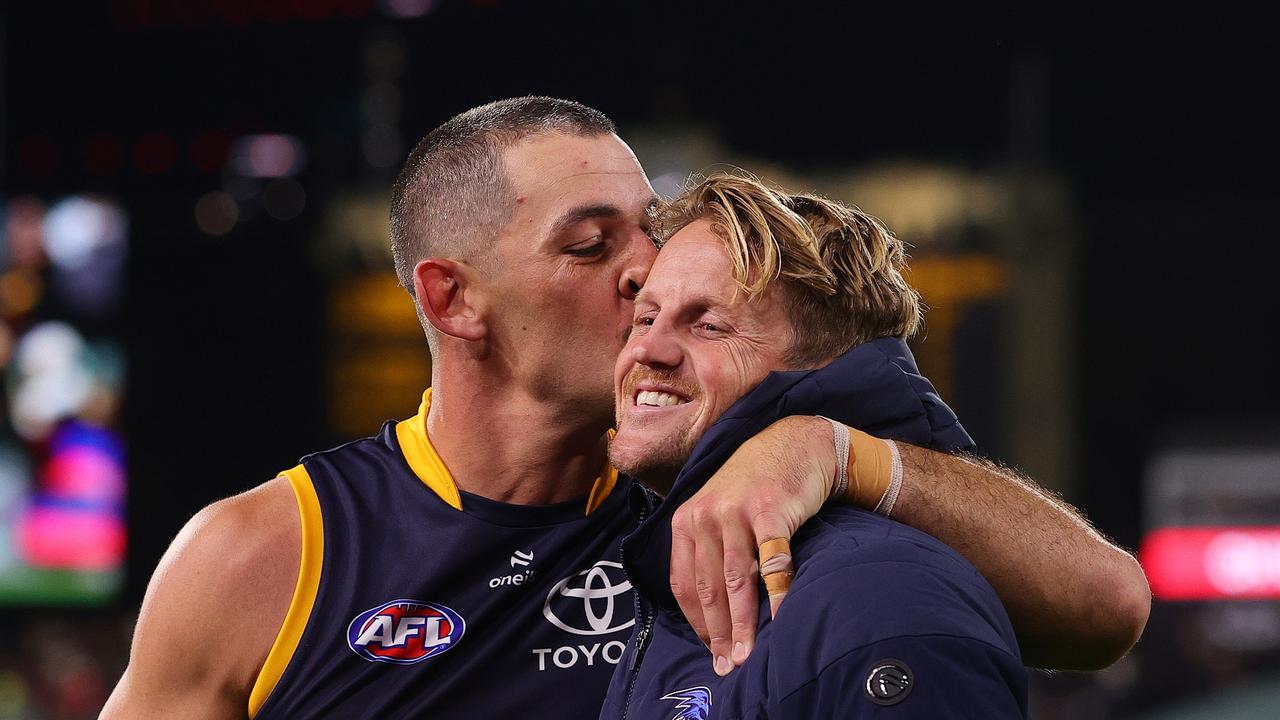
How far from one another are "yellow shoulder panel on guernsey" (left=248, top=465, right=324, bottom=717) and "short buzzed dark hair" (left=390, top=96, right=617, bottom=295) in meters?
0.46

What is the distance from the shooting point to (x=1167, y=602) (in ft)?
24.7

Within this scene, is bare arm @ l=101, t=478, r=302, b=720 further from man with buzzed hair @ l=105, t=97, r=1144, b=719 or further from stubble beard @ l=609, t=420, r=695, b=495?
stubble beard @ l=609, t=420, r=695, b=495

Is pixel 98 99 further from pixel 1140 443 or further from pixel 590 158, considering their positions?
pixel 590 158

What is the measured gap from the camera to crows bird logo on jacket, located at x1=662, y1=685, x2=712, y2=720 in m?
1.56

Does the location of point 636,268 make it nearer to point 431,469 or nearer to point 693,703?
point 431,469

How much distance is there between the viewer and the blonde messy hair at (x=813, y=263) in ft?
5.74

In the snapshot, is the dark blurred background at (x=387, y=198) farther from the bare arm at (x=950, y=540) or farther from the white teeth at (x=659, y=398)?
the white teeth at (x=659, y=398)

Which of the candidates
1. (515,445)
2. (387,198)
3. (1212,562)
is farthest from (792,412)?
(387,198)

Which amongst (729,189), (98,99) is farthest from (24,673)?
(729,189)

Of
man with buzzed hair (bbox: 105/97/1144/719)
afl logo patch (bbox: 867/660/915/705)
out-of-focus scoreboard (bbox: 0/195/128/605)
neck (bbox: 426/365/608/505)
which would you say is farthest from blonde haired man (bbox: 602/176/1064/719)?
out-of-focus scoreboard (bbox: 0/195/128/605)

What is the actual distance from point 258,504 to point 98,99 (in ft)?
26.5

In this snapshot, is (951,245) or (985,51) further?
(985,51)

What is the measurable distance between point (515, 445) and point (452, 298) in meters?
A: 0.27

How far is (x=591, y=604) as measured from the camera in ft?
7.38
